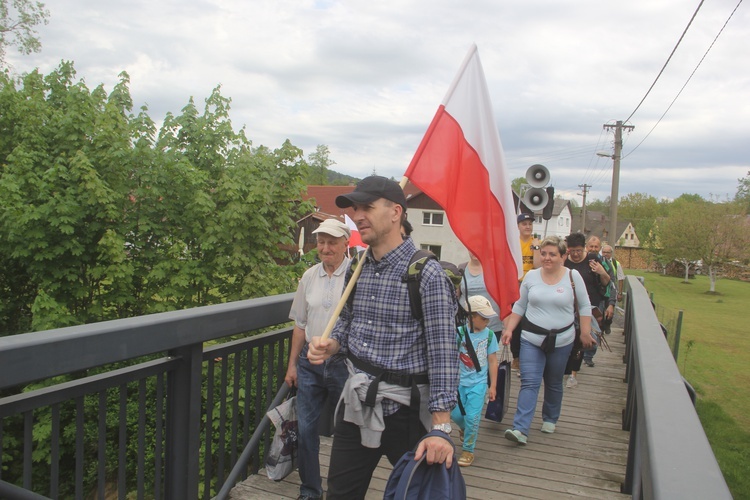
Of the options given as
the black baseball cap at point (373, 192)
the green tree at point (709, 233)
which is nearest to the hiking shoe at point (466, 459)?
the black baseball cap at point (373, 192)

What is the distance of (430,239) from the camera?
2115 inches

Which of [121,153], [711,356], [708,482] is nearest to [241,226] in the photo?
[121,153]

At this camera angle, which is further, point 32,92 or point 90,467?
point 32,92

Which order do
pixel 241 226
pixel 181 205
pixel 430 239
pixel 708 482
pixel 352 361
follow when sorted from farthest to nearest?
pixel 430 239 → pixel 181 205 → pixel 241 226 → pixel 352 361 → pixel 708 482

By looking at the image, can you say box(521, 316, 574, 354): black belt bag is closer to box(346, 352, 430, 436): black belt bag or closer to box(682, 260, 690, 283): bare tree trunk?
box(346, 352, 430, 436): black belt bag

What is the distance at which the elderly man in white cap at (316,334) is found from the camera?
3650 mm

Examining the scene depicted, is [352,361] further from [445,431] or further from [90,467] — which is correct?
[90,467]

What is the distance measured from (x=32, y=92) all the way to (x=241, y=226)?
912 centimetres

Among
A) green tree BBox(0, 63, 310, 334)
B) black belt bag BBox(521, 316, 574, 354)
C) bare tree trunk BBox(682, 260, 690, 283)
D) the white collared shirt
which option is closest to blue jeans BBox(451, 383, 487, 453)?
black belt bag BBox(521, 316, 574, 354)

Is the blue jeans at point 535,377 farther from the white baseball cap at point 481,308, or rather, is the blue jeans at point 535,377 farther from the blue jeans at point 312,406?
the blue jeans at point 312,406

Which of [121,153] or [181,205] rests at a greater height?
[121,153]

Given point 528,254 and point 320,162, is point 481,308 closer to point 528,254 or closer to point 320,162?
point 528,254

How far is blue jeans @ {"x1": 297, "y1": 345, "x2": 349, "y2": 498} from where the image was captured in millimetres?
3641

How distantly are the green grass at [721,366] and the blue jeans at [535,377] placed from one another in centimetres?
758
